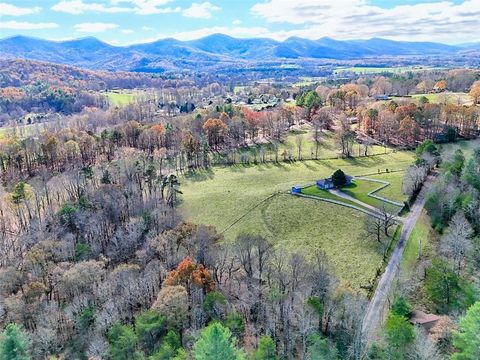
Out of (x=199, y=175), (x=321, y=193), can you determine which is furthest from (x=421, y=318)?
(x=199, y=175)

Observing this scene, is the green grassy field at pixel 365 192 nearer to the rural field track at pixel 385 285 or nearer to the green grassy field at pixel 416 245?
the rural field track at pixel 385 285

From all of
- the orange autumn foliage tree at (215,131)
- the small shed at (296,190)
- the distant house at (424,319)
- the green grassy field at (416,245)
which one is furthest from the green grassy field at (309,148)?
the distant house at (424,319)

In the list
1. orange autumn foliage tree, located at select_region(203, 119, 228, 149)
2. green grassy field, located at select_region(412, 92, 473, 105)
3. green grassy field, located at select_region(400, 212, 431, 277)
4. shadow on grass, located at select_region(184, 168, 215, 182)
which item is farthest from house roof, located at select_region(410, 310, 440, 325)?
green grassy field, located at select_region(412, 92, 473, 105)

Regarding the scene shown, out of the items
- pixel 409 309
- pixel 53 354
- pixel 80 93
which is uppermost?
pixel 80 93

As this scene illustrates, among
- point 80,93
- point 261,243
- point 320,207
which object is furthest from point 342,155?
point 80,93

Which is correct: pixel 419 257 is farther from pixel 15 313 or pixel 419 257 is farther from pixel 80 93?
pixel 80 93

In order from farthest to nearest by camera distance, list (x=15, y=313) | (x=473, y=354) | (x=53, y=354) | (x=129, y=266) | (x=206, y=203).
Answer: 1. (x=206, y=203)
2. (x=129, y=266)
3. (x=15, y=313)
4. (x=53, y=354)
5. (x=473, y=354)

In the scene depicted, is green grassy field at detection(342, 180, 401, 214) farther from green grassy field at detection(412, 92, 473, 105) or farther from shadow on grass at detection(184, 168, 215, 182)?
green grassy field at detection(412, 92, 473, 105)
